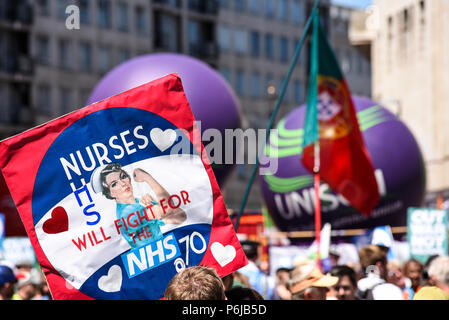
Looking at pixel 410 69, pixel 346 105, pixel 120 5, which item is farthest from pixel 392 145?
pixel 120 5

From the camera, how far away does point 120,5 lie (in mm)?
57094

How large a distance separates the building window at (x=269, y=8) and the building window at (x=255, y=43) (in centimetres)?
165

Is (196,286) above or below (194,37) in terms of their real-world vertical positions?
below

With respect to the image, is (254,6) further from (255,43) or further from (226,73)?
(226,73)

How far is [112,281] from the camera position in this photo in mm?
5605

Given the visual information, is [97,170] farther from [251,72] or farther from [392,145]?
[251,72]

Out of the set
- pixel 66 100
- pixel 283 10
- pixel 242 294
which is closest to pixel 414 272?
pixel 242 294

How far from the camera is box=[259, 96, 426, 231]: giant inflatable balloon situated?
1962 cm

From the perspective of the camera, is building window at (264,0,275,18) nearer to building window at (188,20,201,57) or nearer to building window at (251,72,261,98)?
building window at (251,72,261,98)

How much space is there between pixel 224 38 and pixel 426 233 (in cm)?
4933

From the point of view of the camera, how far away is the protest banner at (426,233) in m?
15.8

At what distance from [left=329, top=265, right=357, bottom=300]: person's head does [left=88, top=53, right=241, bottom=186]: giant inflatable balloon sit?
4.19 m

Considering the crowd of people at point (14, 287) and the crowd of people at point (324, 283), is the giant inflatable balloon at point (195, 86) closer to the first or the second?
the crowd of people at point (324, 283)
